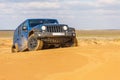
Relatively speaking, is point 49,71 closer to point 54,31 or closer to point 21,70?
point 21,70

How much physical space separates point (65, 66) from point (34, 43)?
6268mm

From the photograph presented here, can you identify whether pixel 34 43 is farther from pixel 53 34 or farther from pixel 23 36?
pixel 23 36

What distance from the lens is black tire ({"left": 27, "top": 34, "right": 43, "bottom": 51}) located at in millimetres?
15656

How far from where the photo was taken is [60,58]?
10.7 meters

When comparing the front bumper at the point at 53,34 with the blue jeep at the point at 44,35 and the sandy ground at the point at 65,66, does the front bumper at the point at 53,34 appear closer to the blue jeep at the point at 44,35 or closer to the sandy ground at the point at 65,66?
the blue jeep at the point at 44,35

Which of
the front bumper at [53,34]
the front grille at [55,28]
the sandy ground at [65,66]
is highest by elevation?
the front grille at [55,28]

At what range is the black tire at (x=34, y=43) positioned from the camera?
51.4ft

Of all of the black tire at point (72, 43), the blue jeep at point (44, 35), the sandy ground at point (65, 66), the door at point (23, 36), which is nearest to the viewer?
the sandy ground at point (65, 66)

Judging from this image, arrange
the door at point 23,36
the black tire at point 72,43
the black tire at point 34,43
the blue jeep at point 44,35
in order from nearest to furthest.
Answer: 1. the black tire at point 34,43
2. the blue jeep at point 44,35
3. the black tire at point 72,43
4. the door at point 23,36

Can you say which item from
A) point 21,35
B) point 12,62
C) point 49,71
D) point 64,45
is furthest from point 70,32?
point 49,71

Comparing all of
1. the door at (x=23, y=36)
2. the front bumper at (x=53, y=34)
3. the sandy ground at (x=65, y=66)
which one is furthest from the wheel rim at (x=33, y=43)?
the sandy ground at (x=65, y=66)

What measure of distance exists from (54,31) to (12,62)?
17.4 feet

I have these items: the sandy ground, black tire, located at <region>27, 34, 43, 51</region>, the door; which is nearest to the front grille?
black tire, located at <region>27, 34, 43, 51</region>

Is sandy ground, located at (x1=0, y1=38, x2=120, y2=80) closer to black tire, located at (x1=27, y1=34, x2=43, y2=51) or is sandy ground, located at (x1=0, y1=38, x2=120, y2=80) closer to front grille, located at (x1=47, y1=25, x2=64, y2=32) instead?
black tire, located at (x1=27, y1=34, x2=43, y2=51)
